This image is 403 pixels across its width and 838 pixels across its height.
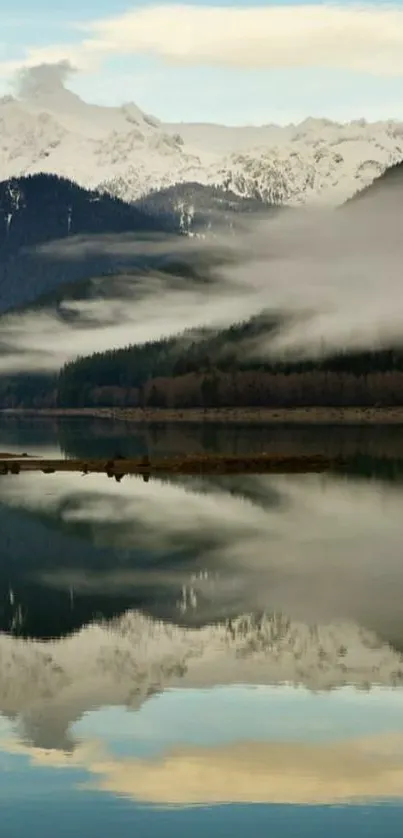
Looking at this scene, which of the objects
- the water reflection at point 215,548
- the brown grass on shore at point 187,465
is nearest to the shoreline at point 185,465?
the brown grass on shore at point 187,465

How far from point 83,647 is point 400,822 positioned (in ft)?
70.6

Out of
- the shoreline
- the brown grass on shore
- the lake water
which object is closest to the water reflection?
the lake water

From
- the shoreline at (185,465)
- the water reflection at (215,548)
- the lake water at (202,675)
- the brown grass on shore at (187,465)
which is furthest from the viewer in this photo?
the brown grass on shore at (187,465)

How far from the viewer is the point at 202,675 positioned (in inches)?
1875

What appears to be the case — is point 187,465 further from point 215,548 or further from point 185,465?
point 215,548

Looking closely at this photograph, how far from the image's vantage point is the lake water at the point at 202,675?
3466 centimetres

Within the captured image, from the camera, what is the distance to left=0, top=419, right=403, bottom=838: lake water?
114 ft

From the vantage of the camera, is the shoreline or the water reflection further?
the shoreline

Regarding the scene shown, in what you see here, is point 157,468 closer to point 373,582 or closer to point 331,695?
point 373,582

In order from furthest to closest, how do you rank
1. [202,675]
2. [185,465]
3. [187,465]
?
[187,465]
[185,465]
[202,675]

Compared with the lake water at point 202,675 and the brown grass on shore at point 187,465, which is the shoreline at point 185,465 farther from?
the lake water at point 202,675

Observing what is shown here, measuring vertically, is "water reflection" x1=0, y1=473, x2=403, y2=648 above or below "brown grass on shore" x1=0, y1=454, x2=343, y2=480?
below

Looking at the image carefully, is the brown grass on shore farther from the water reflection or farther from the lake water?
the lake water

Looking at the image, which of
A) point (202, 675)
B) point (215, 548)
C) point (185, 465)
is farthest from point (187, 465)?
point (202, 675)
